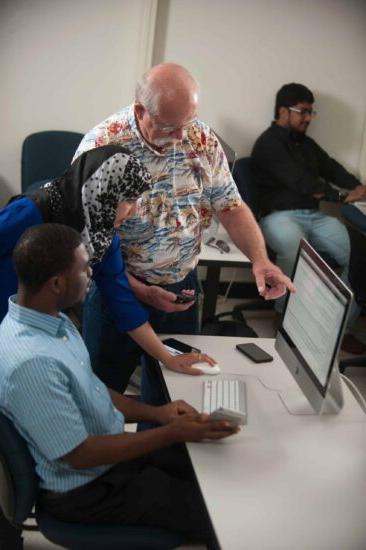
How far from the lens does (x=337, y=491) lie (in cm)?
137

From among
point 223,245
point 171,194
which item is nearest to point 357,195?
point 223,245

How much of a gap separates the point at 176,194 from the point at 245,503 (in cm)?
100

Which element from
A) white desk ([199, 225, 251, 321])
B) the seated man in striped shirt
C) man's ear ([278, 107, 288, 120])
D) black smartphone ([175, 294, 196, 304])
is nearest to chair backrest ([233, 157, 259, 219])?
man's ear ([278, 107, 288, 120])

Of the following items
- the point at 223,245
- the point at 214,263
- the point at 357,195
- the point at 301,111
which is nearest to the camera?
the point at 214,263

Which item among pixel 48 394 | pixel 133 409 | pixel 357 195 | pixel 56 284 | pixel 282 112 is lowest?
pixel 133 409

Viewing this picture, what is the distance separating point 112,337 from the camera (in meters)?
2.02

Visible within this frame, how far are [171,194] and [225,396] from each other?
66 centimetres

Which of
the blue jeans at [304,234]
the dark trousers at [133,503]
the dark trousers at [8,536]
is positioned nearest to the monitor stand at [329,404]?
the dark trousers at [133,503]

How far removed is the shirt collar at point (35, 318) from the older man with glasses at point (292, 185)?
255 cm

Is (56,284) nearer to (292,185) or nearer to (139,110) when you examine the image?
(139,110)

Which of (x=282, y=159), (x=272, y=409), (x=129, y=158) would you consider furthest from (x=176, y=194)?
(x=282, y=159)

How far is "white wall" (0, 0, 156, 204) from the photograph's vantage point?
360 cm

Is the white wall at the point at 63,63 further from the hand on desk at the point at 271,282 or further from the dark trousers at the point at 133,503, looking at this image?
the dark trousers at the point at 133,503

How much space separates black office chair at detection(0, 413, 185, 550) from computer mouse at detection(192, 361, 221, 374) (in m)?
0.49
